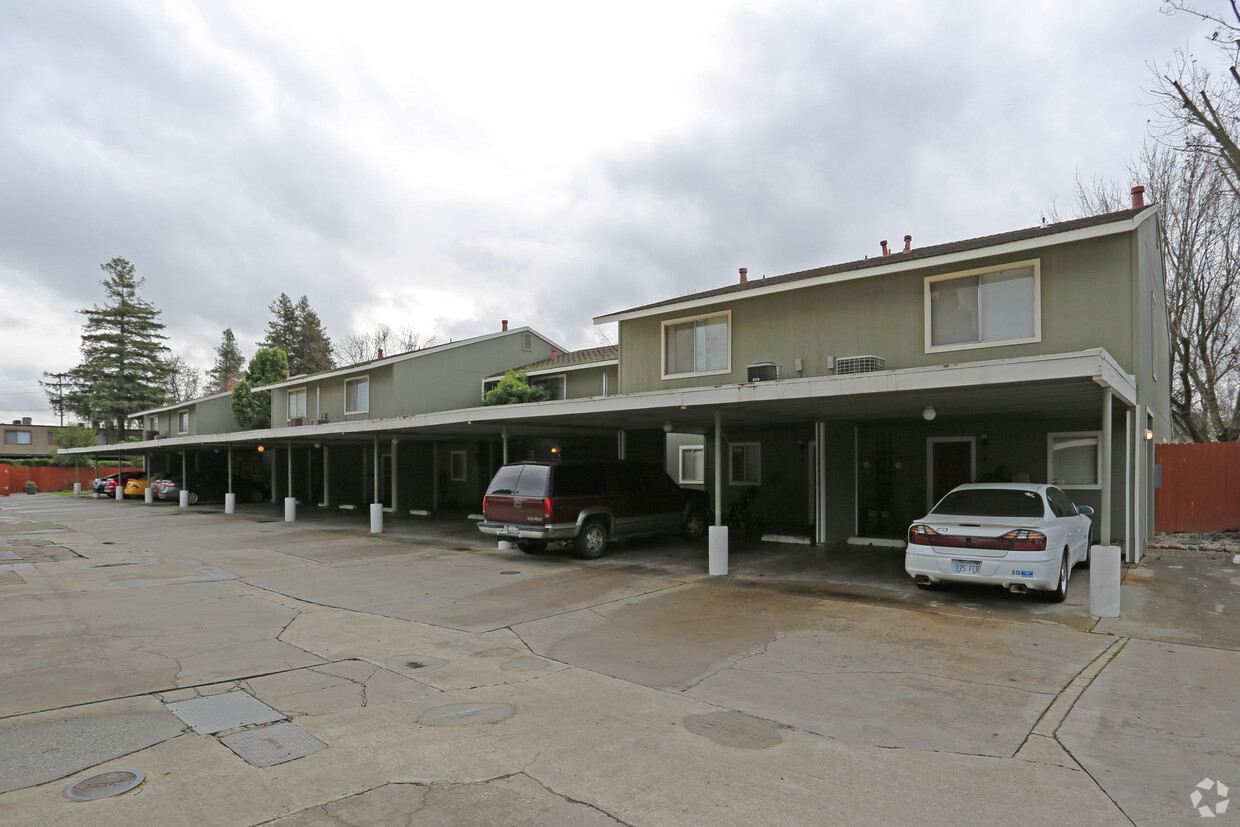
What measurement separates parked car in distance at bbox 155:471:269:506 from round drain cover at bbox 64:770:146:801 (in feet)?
100

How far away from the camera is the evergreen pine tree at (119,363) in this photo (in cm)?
5662

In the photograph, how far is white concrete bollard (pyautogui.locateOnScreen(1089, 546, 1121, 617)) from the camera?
27.3 feet

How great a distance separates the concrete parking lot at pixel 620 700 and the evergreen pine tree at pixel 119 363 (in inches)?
2155

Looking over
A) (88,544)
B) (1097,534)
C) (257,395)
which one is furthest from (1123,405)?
(257,395)

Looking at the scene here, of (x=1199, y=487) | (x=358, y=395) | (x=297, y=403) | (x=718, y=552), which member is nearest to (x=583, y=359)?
(x=358, y=395)

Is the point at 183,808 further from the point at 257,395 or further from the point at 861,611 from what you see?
the point at 257,395

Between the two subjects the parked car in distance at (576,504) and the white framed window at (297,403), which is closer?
the parked car in distance at (576,504)

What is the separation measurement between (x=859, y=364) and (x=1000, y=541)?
17.4ft

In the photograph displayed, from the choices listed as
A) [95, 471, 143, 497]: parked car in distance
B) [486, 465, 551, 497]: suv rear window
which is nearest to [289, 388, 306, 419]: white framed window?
[95, 471, 143, 497]: parked car in distance

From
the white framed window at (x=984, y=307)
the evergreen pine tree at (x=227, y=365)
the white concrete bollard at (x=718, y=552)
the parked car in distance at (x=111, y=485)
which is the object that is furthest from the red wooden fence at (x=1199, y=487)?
the evergreen pine tree at (x=227, y=365)

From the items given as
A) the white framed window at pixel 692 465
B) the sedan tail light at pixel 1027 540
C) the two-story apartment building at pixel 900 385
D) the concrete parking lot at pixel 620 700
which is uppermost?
the two-story apartment building at pixel 900 385

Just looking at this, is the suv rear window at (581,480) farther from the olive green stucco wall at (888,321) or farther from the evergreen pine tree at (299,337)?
the evergreen pine tree at (299,337)

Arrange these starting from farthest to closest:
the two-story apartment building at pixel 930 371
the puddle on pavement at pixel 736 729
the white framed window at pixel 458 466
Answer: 1. the white framed window at pixel 458 466
2. the two-story apartment building at pixel 930 371
3. the puddle on pavement at pixel 736 729

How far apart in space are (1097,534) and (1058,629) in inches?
277
